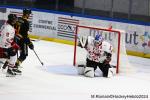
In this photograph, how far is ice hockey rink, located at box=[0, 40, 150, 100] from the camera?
1021cm

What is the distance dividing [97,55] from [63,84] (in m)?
1.35

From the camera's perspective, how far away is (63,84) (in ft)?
37.0

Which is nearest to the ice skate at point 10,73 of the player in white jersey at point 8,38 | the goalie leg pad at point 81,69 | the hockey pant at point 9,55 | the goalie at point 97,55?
the hockey pant at point 9,55

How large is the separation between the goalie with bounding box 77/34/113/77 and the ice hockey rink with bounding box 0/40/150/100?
0.23m

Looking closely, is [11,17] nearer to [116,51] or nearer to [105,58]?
[105,58]

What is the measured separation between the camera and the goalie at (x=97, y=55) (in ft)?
39.8

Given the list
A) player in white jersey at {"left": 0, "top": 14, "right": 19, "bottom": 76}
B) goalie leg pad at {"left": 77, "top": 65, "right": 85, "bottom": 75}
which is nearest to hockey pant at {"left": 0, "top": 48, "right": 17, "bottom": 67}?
player in white jersey at {"left": 0, "top": 14, "right": 19, "bottom": 76}

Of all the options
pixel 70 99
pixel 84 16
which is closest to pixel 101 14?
pixel 84 16

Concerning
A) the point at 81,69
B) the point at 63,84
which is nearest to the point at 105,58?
the point at 81,69

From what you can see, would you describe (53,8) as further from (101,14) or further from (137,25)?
(137,25)

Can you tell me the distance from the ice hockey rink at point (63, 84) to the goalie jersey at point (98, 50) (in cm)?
50

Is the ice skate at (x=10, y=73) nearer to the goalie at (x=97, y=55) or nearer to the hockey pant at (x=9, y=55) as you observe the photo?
the hockey pant at (x=9, y=55)

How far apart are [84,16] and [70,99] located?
8245 mm

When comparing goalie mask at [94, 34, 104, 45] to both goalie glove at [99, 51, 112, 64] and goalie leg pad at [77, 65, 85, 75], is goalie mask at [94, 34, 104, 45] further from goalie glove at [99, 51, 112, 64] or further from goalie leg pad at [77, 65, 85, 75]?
goalie leg pad at [77, 65, 85, 75]
